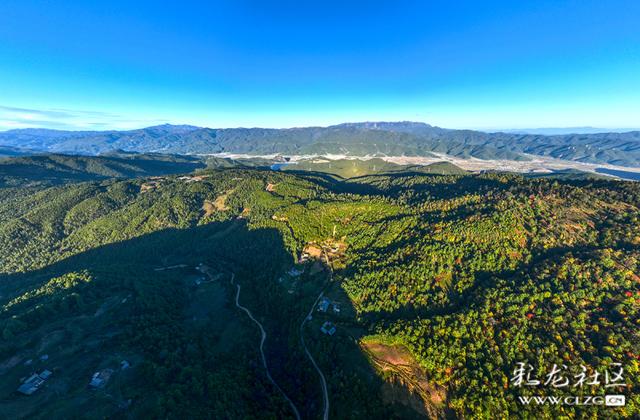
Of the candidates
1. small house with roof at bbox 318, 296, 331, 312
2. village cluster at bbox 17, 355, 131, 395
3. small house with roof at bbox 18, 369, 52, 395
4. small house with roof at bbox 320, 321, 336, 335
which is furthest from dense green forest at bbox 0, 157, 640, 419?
small house with roof at bbox 318, 296, 331, 312

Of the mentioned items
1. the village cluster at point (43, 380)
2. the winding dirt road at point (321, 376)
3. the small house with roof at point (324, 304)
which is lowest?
the winding dirt road at point (321, 376)

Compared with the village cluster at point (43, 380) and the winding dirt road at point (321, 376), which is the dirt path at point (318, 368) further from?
the village cluster at point (43, 380)

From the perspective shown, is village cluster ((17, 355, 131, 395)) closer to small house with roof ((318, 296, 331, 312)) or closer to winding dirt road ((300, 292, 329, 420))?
winding dirt road ((300, 292, 329, 420))

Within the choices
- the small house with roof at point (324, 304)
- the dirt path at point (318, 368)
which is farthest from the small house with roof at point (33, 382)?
the small house with roof at point (324, 304)

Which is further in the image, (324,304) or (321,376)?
(324,304)

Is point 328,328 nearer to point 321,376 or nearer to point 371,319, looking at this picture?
point 371,319

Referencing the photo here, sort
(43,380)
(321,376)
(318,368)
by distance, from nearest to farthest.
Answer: (43,380)
(321,376)
(318,368)

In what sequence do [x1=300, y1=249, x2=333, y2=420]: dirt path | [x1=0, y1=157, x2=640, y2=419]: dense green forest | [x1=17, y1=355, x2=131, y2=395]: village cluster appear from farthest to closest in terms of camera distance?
[x1=300, y1=249, x2=333, y2=420]: dirt path, [x1=17, y1=355, x2=131, y2=395]: village cluster, [x1=0, y1=157, x2=640, y2=419]: dense green forest

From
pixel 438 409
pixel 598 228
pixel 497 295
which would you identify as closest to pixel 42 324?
pixel 438 409

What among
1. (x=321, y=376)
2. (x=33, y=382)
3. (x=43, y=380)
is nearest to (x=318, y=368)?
(x=321, y=376)
